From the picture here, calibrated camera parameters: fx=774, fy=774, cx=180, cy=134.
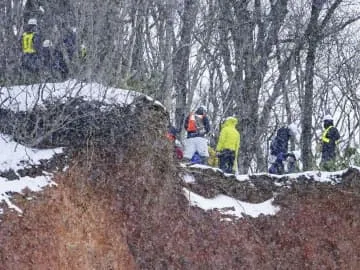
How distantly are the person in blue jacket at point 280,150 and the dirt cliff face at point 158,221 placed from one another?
2631 millimetres

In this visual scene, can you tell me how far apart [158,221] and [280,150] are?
5642mm

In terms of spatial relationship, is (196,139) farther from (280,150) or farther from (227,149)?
(280,150)

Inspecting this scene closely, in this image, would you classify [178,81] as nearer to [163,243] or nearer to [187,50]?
[187,50]

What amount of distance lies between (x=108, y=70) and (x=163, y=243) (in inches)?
108

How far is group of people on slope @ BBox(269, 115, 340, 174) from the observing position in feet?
52.5

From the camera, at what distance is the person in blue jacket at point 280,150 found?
53.7ft

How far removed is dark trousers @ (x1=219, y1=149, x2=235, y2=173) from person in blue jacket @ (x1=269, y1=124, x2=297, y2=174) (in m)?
1.26

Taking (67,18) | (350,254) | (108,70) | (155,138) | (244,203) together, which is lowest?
(350,254)

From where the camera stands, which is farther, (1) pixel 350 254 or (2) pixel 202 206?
(1) pixel 350 254

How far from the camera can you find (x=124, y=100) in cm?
1130

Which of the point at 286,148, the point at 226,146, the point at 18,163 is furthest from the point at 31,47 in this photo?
the point at 286,148

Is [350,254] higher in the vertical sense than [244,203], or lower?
lower

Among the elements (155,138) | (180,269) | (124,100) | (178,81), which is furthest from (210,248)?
(178,81)

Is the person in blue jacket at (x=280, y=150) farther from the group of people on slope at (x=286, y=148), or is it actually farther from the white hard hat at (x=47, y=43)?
the white hard hat at (x=47, y=43)
